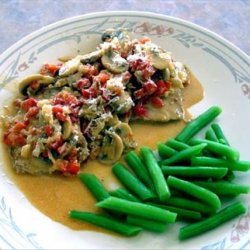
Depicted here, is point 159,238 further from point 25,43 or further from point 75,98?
point 25,43

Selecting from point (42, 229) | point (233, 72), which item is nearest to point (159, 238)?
point (42, 229)

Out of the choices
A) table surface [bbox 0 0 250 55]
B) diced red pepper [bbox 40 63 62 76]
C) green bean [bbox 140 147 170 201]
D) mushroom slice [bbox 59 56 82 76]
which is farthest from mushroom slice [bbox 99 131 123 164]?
table surface [bbox 0 0 250 55]

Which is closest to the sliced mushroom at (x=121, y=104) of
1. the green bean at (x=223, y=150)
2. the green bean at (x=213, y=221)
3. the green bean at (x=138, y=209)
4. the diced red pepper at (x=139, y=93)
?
the diced red pepper at (x=139, y=93)

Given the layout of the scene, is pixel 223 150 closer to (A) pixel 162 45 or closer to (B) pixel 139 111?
(B) pixel 139 111

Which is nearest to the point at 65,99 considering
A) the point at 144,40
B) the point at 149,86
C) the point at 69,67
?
the point at 69,67

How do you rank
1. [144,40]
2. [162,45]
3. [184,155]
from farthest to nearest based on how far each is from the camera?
[162,45]
[144,40]
[184,155]
